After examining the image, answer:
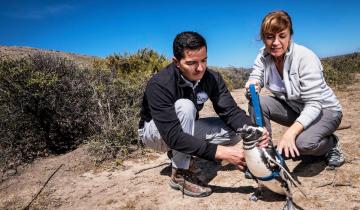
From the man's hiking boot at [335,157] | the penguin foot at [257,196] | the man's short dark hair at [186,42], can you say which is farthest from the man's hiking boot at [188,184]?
the man's hiking boot at [335,157]

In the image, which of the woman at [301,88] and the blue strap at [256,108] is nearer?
the blue strap at [256,108]

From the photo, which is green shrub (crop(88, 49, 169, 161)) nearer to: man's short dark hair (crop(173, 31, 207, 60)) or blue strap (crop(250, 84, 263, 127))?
man's short dark hair (crop(173, 31, 207, 60))

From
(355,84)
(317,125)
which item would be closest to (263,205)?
(317,125)

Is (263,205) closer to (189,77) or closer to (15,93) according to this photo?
(189,77)

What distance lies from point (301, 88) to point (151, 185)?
5.24ft

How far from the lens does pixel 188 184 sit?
3.01 meters

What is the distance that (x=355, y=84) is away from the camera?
7074 millimetres

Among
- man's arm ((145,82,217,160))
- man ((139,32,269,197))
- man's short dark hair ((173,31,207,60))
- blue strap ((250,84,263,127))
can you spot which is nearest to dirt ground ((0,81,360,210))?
man ((139,32,269,197))

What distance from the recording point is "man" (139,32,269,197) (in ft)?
8.82

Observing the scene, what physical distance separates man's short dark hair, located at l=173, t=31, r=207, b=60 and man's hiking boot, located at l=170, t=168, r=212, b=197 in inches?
39.3

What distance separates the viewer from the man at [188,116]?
2688 mm

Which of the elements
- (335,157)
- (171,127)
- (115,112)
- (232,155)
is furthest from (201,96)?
(115,112)

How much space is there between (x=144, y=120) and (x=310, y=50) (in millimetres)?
1586

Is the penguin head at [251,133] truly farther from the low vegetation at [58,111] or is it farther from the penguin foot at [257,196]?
the low vegetation at [58,111]
